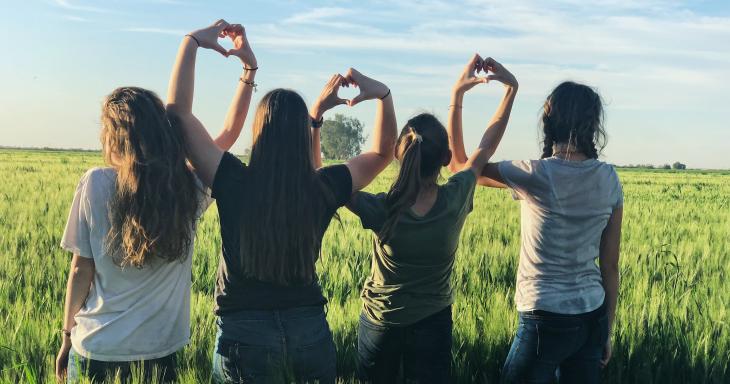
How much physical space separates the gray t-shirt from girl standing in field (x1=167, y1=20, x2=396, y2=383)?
0.78m

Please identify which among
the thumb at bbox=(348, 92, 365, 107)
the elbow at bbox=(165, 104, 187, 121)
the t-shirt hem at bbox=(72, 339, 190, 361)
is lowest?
the t-shirt hem at bbox=(72, 339, 190, 361)

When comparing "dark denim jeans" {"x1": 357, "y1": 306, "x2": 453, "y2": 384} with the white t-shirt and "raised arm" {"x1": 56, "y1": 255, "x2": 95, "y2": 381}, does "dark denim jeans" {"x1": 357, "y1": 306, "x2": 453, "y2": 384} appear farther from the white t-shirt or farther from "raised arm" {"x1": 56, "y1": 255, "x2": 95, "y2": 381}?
"raised arm" {"x1": 56, "y1": 255, "x2": 95, "y2": 381}

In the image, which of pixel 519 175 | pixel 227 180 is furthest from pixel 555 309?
pixel 227 180

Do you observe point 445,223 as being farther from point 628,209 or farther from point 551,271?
point 628,209

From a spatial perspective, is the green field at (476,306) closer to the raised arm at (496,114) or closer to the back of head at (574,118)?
the raised arm at (496,114)

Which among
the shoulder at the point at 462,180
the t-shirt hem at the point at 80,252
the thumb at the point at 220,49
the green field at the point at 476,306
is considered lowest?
the green field at the point at 476,306

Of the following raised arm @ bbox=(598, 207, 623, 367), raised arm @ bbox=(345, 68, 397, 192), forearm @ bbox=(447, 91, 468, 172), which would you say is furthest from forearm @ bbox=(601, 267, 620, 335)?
raised arm @ bbox=(345, 68, 397, 192)

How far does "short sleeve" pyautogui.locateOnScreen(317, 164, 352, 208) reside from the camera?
2193mm

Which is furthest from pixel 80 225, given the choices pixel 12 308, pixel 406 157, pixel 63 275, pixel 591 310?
pixel 63 275

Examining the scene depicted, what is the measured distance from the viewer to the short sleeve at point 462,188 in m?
2.40

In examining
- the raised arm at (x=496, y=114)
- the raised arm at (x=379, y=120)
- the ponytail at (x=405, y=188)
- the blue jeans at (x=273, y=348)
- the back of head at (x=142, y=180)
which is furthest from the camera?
the raised arm at (x=496, y=114)

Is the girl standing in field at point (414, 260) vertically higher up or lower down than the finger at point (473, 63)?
lower down

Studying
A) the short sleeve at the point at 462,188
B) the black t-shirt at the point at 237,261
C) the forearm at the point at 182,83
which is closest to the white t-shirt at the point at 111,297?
the black t-shirt at the point at 237,261

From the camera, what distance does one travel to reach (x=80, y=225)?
2195 millimetres
